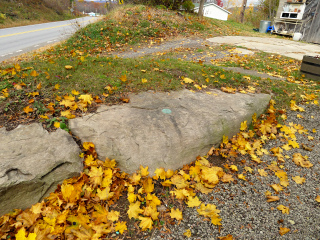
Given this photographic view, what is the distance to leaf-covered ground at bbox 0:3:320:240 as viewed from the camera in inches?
78.2

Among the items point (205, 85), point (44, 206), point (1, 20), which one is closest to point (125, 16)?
point (205, 85)

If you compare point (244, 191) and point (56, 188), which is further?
point (244, 191)

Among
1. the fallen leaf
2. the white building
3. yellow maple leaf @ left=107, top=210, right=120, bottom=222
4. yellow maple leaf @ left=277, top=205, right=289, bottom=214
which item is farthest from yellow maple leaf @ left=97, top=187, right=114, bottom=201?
the white building

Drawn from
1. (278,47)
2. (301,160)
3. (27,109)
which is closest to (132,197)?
(27,109)

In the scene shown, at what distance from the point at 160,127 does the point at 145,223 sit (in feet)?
3.98

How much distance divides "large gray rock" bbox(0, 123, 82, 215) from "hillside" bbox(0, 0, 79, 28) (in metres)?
21.1

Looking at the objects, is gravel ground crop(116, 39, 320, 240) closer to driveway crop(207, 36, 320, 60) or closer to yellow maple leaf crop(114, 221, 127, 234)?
yellow maple leaf crop(114, 221, 127, 234)

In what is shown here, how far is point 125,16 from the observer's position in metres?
10.7

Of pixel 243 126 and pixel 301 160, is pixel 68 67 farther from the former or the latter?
pixel 301 160

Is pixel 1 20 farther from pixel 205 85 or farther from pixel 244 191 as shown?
pixel 244 191

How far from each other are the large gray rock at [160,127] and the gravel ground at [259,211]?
0.61 m

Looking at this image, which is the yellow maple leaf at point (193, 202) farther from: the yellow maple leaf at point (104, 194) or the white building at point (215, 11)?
the white building at point (215, 11)

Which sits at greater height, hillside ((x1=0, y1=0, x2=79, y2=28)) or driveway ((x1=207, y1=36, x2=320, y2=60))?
hillside ((x1=0, y1=0, x2=79, y2=28))

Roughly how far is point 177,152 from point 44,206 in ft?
5.21
